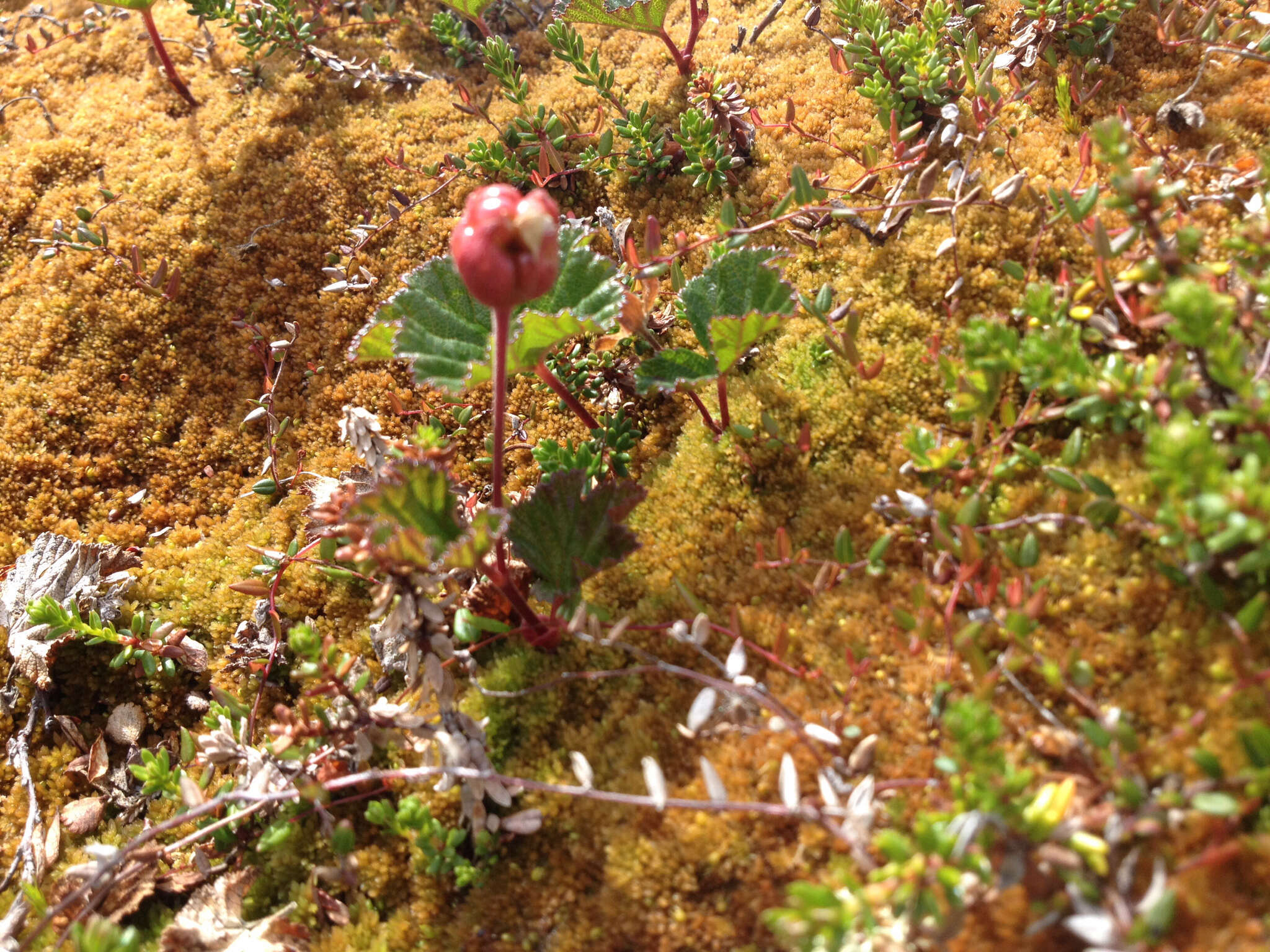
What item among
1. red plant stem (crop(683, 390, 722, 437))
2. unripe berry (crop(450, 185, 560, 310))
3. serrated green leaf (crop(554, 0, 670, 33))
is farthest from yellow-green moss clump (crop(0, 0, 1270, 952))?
unripe berry (crop(450, 185, 560, 310))

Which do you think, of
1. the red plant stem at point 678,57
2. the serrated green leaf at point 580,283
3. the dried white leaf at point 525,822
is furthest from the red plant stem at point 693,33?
the dried white leaf at point 525,822

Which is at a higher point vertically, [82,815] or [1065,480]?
[1065,480]

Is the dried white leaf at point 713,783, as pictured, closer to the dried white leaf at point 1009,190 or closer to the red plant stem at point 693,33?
the dried white leaf at point 1009,190

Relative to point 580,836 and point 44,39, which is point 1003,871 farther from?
point 44,39

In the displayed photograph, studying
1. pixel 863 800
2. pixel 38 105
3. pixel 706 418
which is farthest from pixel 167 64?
pixel 863 800

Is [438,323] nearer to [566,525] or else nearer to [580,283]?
[580,283]

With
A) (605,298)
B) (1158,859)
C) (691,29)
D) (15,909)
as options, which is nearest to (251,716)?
(15,909)

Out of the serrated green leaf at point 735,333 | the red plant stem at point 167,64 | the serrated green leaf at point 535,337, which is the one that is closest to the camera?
the serrated green leaf at point 535,337
